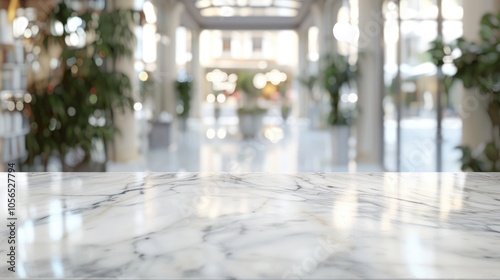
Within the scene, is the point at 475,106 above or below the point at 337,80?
below

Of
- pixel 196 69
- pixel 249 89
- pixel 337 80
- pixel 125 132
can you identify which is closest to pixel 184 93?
pixel 249 89

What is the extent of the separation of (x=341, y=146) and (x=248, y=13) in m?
10.7

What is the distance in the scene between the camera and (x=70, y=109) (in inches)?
230

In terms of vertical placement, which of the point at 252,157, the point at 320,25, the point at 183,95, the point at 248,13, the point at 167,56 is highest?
the point at 248,13

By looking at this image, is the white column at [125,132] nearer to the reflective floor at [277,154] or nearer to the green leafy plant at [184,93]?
the reflective floor at [277,154]

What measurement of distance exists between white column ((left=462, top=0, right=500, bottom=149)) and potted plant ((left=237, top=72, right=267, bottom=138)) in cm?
1032

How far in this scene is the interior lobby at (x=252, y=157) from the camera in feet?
3.24

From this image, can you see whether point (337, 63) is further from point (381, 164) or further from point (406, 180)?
point (406, 180)

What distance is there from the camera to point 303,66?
22.7 metres

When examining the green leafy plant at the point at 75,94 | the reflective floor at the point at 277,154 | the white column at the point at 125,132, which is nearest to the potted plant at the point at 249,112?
the reflective floor at the point at 277,154

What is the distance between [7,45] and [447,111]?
5.83 metres

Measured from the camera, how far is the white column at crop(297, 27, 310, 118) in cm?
2211

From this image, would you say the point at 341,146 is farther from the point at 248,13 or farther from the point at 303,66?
the point at 303,66

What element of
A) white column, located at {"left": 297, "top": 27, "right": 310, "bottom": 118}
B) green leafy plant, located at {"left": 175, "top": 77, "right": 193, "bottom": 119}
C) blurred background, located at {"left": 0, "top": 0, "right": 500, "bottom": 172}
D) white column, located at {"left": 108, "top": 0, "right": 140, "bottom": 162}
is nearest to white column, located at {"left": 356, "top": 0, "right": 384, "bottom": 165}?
blurred background, located at {"left": 0, "top": 0, "right": 500, "bottom": 172}
